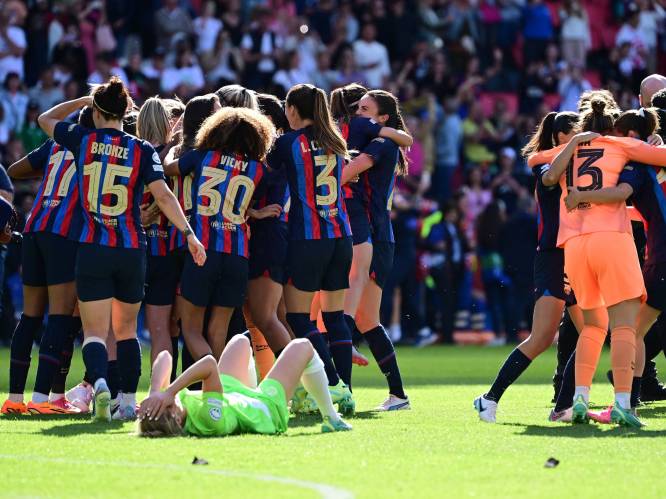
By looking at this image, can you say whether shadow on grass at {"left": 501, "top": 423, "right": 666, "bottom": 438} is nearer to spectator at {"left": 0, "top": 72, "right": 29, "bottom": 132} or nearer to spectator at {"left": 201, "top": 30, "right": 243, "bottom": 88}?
spectator at {"left": 0, "top": 72, "right": 29, "bottom": 132}

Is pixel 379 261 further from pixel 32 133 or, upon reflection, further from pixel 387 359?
pixel 32 133

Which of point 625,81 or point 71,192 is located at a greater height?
point 625,81

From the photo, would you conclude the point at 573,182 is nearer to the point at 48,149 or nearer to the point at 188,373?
the point at 188,373

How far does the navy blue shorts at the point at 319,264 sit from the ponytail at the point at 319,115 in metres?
0.66

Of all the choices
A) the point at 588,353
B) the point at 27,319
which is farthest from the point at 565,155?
the point at 27,319

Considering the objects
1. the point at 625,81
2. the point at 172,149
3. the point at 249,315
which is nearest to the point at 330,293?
the point at 249,315

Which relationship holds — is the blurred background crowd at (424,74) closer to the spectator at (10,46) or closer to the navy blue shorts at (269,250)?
the spectator at (10,46)

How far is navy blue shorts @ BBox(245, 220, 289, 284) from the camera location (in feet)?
32.2

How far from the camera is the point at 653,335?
10.9 meters

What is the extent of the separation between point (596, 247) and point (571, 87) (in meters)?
15.7

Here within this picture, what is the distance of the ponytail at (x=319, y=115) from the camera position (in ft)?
31.8

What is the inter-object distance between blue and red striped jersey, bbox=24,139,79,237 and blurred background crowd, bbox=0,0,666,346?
8605mm

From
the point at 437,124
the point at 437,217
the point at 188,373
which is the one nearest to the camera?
the point at 188,373

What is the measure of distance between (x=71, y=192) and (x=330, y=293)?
1.94 m
